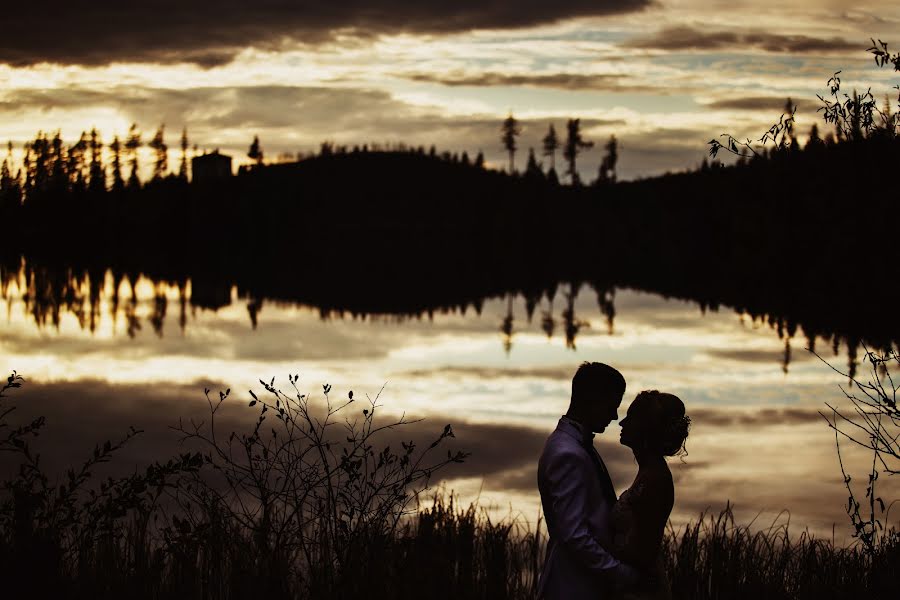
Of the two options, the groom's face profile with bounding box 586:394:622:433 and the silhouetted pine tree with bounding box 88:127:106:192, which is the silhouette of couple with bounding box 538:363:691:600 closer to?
the groom's face profile with bounding box 586:394:622:433

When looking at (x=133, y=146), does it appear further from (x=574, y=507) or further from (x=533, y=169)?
(x=574, y=507)

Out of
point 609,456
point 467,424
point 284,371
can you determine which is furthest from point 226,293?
point 609,456

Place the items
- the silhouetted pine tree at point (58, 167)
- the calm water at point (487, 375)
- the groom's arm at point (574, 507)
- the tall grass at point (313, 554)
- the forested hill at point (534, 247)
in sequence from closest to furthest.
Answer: the groom's arm at point (574, 507)
the tall grass at point (313, 554)
the calm water at point (487, 375)
the forested hill at point (534, 247)
the silhouetted pine tree at point (58, 167)

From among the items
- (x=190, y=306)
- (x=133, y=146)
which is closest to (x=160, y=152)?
(x=133, y=146)

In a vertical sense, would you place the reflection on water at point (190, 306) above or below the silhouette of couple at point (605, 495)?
below

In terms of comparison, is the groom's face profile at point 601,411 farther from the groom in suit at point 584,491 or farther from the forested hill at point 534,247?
the forested hill at point 534,247

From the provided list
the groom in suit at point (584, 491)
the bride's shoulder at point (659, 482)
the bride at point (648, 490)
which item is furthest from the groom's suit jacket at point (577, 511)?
the bride's shoulder at point (659, 482)

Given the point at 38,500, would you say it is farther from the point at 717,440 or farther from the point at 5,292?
the point at 5,292

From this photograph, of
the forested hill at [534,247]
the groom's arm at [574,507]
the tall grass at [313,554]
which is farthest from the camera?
the forested hill at [534,247]

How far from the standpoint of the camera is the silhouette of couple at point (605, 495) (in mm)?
6062

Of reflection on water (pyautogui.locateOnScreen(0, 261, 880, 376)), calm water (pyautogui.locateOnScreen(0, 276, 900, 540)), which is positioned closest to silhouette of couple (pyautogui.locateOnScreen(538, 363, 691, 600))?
calm water (pyautogui.locateOnScreen(0, 276, 900, 540))

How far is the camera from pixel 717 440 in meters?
27.7

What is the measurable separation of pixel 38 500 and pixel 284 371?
3044 centimetres

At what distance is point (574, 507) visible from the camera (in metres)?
6.07
